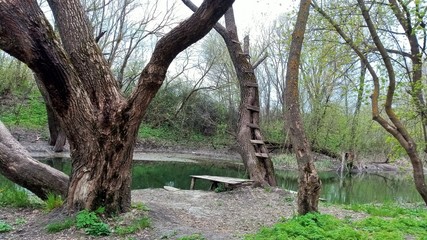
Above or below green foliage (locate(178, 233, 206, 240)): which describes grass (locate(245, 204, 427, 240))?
above

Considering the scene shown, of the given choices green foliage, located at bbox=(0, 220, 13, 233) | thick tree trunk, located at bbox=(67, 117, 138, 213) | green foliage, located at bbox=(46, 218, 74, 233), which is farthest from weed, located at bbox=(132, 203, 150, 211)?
green foliage, located at bbox=(0, 220, 13, 233)

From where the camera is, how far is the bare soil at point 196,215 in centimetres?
483

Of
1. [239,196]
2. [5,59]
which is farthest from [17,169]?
[5,59]

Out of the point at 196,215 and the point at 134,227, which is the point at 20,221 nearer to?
the point at 134,227

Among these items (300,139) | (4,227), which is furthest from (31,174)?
(300,139)

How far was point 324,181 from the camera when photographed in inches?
704

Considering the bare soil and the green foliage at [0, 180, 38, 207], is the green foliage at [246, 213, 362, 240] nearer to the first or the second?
the bare soil

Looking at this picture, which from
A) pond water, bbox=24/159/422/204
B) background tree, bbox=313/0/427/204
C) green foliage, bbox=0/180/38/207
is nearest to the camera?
green foliage, bbox=0/180/38/207

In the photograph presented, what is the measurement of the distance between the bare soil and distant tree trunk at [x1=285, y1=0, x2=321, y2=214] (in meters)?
0.88

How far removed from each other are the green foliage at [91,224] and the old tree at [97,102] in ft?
0.63

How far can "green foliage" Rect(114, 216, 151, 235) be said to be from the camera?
4805 mm

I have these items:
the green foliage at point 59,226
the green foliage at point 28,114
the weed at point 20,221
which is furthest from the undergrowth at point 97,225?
the green foliage at point 28,114

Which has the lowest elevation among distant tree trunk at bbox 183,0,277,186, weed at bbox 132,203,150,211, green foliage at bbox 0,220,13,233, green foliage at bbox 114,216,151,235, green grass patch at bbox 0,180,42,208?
green foliage at bbox 0,220,13,233

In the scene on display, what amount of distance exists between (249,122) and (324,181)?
28.5ft
